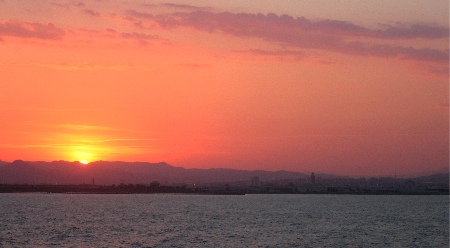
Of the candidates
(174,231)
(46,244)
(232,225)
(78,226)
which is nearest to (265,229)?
(232,225)

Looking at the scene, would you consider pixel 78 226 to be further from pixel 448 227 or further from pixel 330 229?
pixel 448 227

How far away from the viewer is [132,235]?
74250 mm

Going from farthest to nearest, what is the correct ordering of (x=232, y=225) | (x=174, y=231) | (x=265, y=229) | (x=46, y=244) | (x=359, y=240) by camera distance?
1. (x=232, y=225)
2. (x=265, y=229)
3. (x=174, y=231)
4. (x=359, y=240)
5. (x=46, y=244)

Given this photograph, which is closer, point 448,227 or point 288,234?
point 288,234

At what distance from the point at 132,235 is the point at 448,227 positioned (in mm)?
47862

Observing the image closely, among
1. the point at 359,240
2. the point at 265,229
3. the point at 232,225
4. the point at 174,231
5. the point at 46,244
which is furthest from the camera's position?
the point at 232,225

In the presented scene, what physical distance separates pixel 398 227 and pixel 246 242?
34.2m

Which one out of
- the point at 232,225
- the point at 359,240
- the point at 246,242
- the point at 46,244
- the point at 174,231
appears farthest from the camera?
the point at 232,225

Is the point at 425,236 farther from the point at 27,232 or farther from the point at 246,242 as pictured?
the point at 27,232

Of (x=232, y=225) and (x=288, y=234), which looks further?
(x=232, y=225)

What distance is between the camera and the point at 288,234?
258 ft

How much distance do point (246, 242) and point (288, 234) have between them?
11190 mm

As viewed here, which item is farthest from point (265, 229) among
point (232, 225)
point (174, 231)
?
point (174, 231)

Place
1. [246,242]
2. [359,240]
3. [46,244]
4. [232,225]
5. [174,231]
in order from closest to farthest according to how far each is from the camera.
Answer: [46,244]
[246,242]
[359,240]
[174,231]
[232,225]
